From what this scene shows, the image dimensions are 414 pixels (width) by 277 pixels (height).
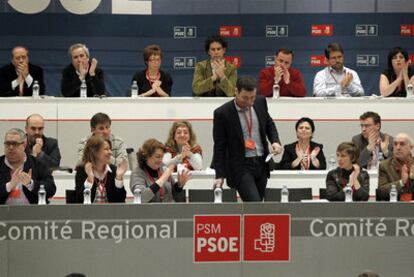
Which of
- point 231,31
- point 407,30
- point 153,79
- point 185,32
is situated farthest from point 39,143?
point 407,30

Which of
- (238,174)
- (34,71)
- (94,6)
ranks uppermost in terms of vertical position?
(94,6)

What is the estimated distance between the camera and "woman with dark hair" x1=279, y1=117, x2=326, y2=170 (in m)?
11.7

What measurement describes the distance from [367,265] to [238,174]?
1514mm

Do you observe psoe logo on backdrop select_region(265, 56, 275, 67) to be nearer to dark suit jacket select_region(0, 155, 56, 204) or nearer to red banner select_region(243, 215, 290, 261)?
dark suit jacket select_region(0, 155, 56, 204)

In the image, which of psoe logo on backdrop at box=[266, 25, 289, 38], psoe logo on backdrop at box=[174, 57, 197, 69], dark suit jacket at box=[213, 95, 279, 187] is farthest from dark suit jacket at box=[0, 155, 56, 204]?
psoe logo on backdrop at box=[266, 25, 289, 38]

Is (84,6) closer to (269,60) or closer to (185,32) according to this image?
(185,32)

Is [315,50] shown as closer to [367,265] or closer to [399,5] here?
[399,5]

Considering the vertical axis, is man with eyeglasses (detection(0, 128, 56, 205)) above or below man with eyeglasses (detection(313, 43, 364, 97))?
below

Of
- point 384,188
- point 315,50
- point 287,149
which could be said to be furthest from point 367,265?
point 315,50

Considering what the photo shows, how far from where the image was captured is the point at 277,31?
15.0 meters

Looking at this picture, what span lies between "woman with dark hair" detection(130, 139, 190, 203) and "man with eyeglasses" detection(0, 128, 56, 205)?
0.73 metres

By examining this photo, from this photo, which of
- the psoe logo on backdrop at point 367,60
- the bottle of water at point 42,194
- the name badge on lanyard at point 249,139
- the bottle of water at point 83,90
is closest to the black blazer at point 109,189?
the bottle of water at point 42,194

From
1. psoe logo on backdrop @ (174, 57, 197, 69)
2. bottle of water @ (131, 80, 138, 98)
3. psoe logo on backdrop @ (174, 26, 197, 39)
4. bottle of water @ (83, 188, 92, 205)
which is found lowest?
bottle of water @ (83, 188, 92, 205)

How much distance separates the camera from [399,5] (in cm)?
1505
